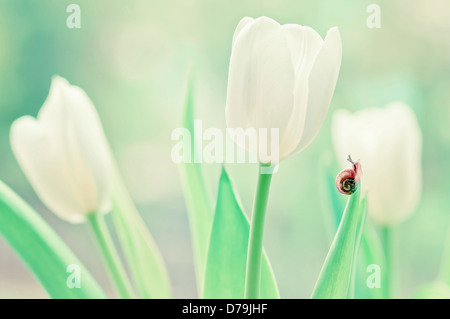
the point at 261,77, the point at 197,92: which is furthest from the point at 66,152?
the point at 197,92

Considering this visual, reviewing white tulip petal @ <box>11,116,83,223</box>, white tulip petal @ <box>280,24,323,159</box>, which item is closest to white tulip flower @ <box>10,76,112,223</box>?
white tulip petal @ <box>11,116,83,223</box>

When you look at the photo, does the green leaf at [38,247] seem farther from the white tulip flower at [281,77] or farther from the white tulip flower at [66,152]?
the white tulip flower at [281,77]

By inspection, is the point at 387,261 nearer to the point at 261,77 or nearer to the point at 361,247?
the point at 361,247

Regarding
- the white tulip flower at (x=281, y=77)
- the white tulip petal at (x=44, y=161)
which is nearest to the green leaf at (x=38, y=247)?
the white tulip petal at (x=44, y=161)

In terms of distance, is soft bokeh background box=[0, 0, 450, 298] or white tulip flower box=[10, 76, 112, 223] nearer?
white tulip flower box=[10, 76, 112, 223]

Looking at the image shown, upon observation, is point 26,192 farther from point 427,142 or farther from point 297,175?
point 427,142

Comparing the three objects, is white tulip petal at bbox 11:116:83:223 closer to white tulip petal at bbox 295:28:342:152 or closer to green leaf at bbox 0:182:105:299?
green leaf at bbox 0:182:105:299
